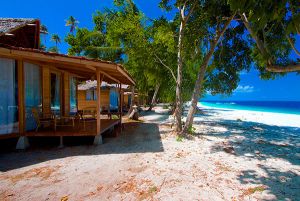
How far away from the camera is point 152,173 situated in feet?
10.6

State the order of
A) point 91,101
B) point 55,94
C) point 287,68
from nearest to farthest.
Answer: point 287,68
point 55,94
point 91,101

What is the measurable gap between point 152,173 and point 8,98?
486cm

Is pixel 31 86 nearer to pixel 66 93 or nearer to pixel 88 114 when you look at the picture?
pixel 66 93

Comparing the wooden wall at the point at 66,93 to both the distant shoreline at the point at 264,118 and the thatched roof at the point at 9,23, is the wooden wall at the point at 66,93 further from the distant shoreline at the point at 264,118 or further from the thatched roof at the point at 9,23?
the distant shoreline at the point at 264,118

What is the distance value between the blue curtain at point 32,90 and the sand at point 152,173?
1.16m

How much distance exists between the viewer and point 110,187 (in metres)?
2.70

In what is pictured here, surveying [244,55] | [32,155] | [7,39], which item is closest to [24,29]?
[7,39]

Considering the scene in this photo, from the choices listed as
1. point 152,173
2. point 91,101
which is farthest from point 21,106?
point 91,101

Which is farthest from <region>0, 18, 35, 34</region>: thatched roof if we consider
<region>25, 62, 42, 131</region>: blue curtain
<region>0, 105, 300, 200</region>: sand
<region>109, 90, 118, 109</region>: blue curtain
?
<region>109, 90, 118, 109</region>: blue curtain

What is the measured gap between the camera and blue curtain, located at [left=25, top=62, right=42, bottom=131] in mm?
5082

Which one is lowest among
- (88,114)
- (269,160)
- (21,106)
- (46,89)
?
(269,160)

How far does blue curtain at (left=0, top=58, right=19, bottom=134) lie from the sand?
0.84 meters

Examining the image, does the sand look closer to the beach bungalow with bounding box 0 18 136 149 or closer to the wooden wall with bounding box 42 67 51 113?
the beach bungalow with bounding box 0 18 136 149

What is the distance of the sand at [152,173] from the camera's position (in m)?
2.51
